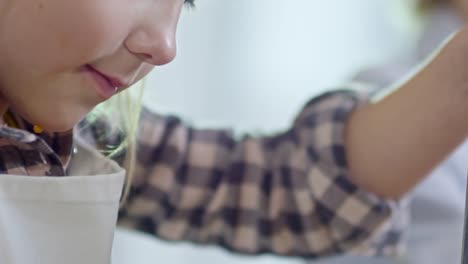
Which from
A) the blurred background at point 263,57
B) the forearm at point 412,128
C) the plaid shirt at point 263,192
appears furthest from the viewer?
the blurred background at point 263,57

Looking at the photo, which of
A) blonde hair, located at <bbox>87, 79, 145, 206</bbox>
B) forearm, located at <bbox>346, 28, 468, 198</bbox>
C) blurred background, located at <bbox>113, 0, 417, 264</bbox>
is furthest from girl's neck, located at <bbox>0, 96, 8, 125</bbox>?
blurred background, located at <bbox>113, 0, 417, 264</bbox>

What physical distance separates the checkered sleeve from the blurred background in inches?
14.8

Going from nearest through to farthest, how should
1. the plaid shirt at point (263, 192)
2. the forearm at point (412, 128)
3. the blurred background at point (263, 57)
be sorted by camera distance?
the forearm at point (412, 128) → the plaid shirt at point (263, 192) → the blurred background at point (263, 57)

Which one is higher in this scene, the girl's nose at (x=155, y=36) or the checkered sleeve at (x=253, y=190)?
the girl's nose at (x=155, y=36)

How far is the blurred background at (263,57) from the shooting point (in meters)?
1.09

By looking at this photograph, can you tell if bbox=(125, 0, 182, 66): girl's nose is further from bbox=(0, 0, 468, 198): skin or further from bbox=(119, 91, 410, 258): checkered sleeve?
bbox=(119, 91, 410, 258): checkered sleeve

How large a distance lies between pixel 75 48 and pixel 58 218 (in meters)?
0.08

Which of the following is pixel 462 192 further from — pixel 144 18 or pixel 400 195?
pixel 144 18

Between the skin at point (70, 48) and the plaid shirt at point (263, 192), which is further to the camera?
the plaid shirt at point (263, 192)

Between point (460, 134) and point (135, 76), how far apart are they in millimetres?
219

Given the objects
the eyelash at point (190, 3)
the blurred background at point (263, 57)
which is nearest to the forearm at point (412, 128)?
the eyelash at point (190, 3)

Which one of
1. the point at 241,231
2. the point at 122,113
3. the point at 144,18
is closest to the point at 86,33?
the point at 144,18

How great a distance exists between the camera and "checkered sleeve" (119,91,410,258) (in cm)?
62

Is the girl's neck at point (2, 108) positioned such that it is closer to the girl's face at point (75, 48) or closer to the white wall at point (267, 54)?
the girl's face at point (75, 48)
